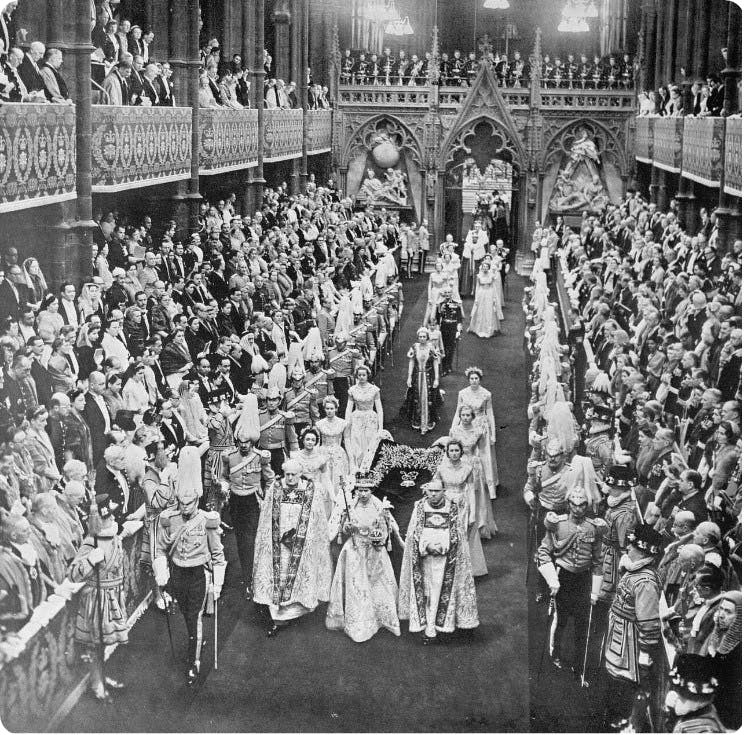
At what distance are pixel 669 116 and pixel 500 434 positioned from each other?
11.9 metres

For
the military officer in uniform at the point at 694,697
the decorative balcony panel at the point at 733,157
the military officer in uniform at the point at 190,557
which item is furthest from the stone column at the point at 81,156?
the military officer in uniform at the point at 694,697

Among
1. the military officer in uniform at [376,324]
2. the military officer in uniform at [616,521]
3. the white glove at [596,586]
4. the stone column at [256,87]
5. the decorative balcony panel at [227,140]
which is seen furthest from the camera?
the stone column at [256,87]

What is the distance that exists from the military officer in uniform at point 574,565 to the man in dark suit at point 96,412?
16.7 ft

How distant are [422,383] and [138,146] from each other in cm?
597

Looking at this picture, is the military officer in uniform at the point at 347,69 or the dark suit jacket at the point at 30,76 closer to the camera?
the dark suit jacket at the point at 30,76

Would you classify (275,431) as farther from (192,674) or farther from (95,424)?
(192,674)

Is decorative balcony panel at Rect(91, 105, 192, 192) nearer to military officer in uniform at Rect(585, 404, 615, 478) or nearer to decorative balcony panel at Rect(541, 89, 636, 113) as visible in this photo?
military officer in uniform at Rect(585, 404, 615, 478)

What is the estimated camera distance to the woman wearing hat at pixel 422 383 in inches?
680

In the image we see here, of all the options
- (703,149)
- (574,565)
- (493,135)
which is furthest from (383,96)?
(574,565)

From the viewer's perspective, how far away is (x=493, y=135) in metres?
33.7

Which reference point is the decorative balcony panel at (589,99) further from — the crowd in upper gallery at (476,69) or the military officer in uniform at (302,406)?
the military officer in uniform at (302,406)

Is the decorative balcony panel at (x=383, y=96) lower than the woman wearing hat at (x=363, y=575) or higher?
higher

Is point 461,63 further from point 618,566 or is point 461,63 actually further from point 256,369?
point 618,566

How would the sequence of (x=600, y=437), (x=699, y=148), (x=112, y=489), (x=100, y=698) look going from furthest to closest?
(x=699, y=148) → (x=600, y=437) → (x=112, y=489) → (x=100, y=698)
